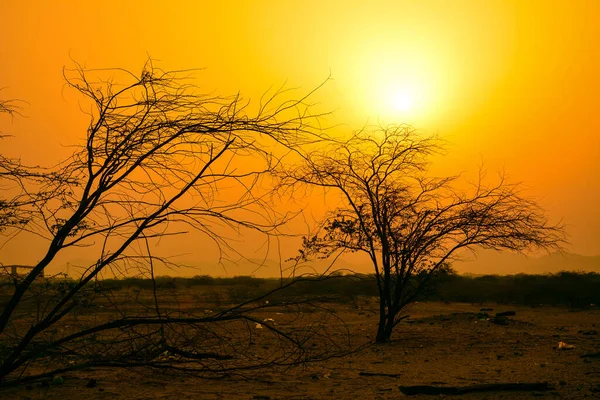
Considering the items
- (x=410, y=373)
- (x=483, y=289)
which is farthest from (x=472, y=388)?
(x=483, y=289)

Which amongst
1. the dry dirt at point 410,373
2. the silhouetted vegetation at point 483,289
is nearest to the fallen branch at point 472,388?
the dry dirt at point 410,373

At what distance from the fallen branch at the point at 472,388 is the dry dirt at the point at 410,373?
0.13m

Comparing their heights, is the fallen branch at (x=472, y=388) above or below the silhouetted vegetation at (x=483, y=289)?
below

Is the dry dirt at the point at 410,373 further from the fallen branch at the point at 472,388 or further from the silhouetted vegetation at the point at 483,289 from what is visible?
the silhouetted vegetation at the point at 483,289

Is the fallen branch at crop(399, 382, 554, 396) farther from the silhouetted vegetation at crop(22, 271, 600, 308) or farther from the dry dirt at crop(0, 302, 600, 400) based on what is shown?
the silhouetted vegetation at crop(22, 271, 600, 308)

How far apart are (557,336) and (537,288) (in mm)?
16325

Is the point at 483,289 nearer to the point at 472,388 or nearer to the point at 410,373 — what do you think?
the point at 410,373

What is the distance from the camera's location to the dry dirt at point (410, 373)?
7.28 meters

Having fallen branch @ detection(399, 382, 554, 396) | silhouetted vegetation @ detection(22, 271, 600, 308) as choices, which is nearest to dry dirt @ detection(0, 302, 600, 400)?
fallen branch @ detection(399, 382, 554, 396)

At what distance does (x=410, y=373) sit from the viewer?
9047 millimetres

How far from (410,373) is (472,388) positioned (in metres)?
1.84

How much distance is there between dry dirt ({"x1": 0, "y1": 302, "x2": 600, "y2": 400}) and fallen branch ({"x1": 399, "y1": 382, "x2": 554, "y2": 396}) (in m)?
0.13

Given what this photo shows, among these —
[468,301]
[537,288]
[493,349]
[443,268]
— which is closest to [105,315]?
[443,268]

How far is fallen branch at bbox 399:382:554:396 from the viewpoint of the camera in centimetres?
727
